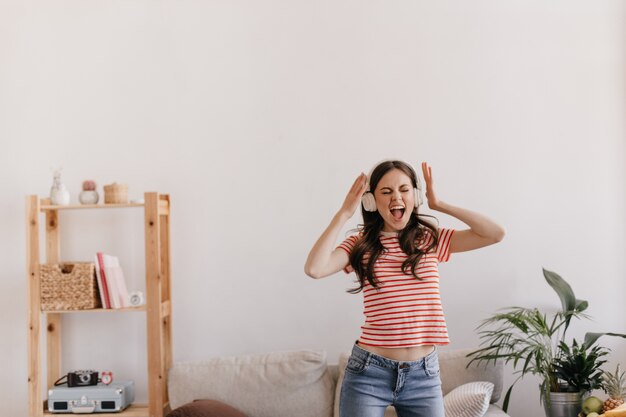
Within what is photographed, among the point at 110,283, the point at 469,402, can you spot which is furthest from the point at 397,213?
the point at 110,283

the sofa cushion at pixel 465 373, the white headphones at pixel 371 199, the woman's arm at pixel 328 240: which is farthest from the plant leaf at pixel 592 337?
the woman's arm at pixel 328 240

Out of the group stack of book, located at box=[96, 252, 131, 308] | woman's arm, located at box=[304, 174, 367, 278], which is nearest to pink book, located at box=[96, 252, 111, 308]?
stack of book, located at box=[96, 252, 131, 308]

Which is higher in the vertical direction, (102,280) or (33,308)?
(102,280)

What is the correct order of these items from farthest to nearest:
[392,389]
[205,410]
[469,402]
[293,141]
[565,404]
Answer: [293,141] < [565,404] < [205,410] < [469,402] < [392,389]

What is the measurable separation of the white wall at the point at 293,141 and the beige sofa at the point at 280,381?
11.8 inches

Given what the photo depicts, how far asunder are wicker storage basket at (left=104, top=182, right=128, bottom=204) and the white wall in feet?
0.86

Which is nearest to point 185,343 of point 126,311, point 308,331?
point 126,311

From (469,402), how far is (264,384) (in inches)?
37.0

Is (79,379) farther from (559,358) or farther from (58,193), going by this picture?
(559,358)

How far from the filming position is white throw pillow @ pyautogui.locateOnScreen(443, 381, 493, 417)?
9.72 feet

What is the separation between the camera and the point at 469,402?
117 inches

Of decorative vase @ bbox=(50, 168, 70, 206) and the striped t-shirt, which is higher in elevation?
decorative vase @ bbox=(50, 168, 70, 206)

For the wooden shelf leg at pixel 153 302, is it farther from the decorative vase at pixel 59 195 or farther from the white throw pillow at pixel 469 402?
the white throw pillow at pixel 469 402

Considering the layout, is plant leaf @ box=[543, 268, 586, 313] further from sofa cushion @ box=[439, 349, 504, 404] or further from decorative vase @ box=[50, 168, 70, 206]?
Answer: decorative vase @ box=[50, 168, 70, 206]
